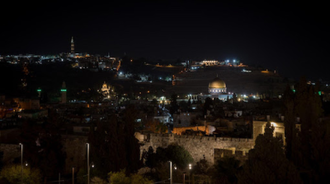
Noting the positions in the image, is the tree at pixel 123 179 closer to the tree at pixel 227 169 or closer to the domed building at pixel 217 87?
the tree at pixel 227 169

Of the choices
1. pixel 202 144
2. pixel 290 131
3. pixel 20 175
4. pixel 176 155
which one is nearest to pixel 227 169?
pixel 202 144

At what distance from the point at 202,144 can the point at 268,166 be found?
4330 mm

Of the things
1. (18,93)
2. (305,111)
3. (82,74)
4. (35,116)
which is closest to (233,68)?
(82,74)

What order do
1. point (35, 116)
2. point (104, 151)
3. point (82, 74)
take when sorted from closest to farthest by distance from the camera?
1. point (104, 151)
2. point (35, 116)
3. point (82, 74)

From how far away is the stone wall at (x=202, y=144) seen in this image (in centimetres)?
1261

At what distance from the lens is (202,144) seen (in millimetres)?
13148

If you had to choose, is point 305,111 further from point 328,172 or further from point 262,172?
point 262,172

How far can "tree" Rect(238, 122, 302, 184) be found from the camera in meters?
8.66

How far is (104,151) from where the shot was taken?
12.3 m

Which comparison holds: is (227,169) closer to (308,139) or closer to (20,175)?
(308,139)

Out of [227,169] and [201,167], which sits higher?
[227,169]

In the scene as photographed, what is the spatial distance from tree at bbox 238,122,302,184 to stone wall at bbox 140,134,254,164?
9.03 ft

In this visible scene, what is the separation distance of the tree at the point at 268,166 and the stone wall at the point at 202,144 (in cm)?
275

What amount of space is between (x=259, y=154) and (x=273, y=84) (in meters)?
49.6
